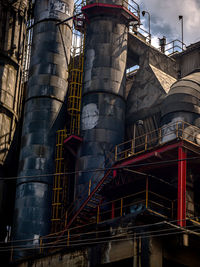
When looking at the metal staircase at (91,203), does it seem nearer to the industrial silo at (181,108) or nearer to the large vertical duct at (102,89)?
the large vertical duct at (102,89)

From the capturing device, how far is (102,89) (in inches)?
1667

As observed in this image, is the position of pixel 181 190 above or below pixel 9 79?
below

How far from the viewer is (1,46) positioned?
153 feet

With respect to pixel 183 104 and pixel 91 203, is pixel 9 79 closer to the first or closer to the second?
pixel 91 203

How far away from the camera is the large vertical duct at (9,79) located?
43.8 m

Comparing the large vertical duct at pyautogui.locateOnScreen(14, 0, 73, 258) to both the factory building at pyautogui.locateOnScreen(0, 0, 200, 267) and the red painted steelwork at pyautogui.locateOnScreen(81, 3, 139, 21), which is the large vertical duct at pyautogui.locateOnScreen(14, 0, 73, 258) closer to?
the factory building at pyautogui.locateOnScreen(0, 0, 200, 267)

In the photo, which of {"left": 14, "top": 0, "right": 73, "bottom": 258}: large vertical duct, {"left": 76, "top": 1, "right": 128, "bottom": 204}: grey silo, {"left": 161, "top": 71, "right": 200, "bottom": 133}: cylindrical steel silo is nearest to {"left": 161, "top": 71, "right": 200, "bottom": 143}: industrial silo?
{"left": 161, "top": 71, "right": 200, "bottom": 133}: cylindrical steel silo

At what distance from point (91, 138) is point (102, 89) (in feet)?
13.8

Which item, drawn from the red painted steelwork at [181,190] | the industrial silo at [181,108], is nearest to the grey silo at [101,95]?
the industrial silo at [181,108]

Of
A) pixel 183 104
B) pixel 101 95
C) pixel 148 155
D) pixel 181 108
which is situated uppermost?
pixel 101 95

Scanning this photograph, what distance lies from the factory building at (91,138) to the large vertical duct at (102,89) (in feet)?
0.29

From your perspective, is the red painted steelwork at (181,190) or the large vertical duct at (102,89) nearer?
the red painted steelwork at (181,190)

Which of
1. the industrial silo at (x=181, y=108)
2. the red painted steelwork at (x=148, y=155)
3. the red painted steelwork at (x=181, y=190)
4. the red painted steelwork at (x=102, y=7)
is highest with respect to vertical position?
the red painted steelwork at (x=102, y=7)

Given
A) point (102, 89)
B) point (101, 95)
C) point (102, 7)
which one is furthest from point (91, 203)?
point (102, 7)
